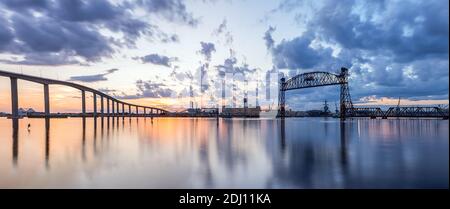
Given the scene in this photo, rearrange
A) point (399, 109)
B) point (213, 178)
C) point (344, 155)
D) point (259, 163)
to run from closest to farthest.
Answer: point (213, 178), point (259, 163), point (344, 155), point (399, 109)

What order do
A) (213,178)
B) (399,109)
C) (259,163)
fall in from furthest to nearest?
(399,109) → (259,163) → (213,178)

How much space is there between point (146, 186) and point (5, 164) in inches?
430

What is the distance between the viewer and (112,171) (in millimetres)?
18047

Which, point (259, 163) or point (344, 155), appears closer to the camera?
point (259, 163)

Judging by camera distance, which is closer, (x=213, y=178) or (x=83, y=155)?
(x=213, y=178)

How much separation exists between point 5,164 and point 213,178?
41.6 feet
